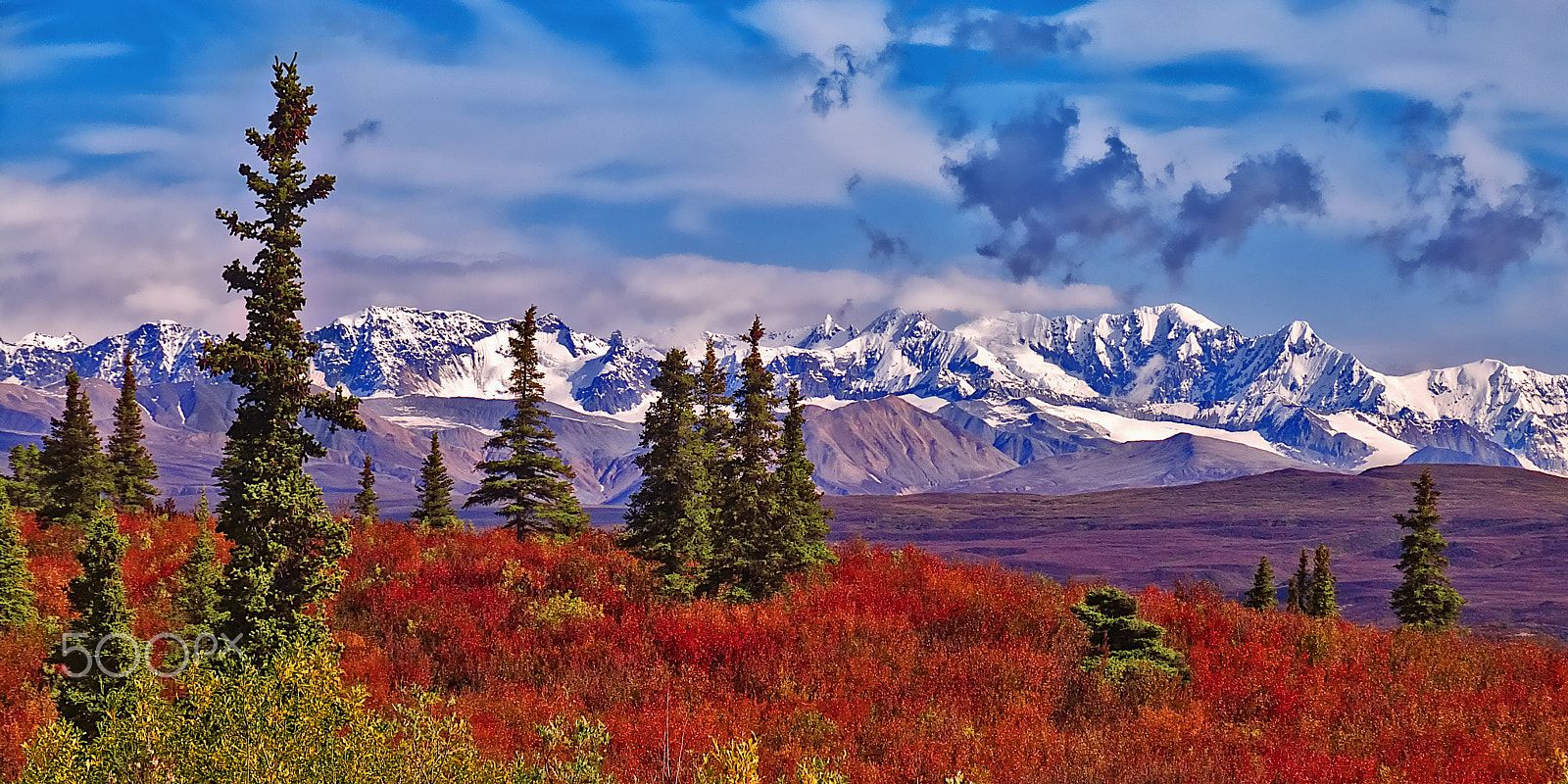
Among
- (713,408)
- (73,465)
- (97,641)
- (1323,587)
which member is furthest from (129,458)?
(1323,587)

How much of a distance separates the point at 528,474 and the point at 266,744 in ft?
95.2

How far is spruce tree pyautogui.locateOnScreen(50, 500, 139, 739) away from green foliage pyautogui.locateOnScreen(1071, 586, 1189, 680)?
40.7ft

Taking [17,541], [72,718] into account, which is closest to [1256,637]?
[72,718]

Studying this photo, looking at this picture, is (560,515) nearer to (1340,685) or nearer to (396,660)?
(396,660)

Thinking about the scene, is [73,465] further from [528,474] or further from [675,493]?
[675,493]

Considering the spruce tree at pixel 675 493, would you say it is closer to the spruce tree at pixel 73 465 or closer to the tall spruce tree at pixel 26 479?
the spruce tree at pixel 73 465

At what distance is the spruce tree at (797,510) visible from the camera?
21.0 meters

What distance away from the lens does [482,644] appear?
15.9 meters

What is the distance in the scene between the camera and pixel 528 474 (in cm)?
3584

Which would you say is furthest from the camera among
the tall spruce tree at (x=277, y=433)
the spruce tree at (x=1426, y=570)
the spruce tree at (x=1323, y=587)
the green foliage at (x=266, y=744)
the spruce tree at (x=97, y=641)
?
the spruce tree at (x=1323, y=587)

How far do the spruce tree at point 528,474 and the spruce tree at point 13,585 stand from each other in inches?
658

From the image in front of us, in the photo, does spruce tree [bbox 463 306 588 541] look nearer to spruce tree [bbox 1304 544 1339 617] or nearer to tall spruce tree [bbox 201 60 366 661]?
tall spruce tree [bbox 201 60 366 661]

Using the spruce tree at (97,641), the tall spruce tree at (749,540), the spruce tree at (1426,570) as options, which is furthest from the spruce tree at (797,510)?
the spruce tree at (1426,570)

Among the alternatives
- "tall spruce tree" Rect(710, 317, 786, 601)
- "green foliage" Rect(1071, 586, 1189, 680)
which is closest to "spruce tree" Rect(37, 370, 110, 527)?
"tall spruce tree" Rect(710, 317, 786, 601)
